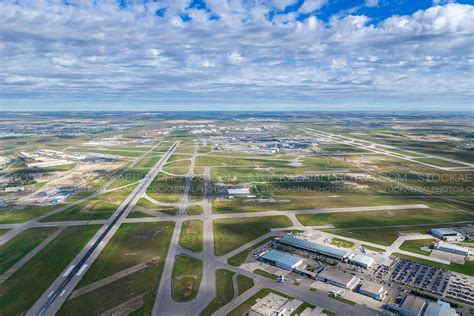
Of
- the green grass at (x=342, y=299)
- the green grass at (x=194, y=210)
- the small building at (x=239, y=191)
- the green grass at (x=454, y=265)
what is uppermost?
the small building at (x=239, y=191)

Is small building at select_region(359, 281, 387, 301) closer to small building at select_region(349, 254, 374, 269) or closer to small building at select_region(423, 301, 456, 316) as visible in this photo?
small building at select_region(349, 254, 374, 269)

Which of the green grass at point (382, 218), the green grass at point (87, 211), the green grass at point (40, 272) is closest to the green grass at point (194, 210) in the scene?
the green grass at point (87, 211)

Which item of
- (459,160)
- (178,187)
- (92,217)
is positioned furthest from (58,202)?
(459,160)

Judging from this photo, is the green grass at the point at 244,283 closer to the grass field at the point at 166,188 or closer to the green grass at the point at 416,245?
the green grass at the point at 416,245

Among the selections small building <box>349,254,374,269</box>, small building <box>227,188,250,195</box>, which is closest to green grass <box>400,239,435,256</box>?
small building <box>349,254,374,269</box>

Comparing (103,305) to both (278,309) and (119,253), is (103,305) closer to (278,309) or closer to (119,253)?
(119,253)

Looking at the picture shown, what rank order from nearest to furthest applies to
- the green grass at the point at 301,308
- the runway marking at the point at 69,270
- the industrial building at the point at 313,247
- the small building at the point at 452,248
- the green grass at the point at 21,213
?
1. the green grass at the point at 301,308
2. the runway marking at the point at 69,270
3. the industrial building at the point at 313,247
4. the small building at the point at 452,248
5. the green grass at the point at 21,213

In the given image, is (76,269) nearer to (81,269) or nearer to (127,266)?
(81,269)
